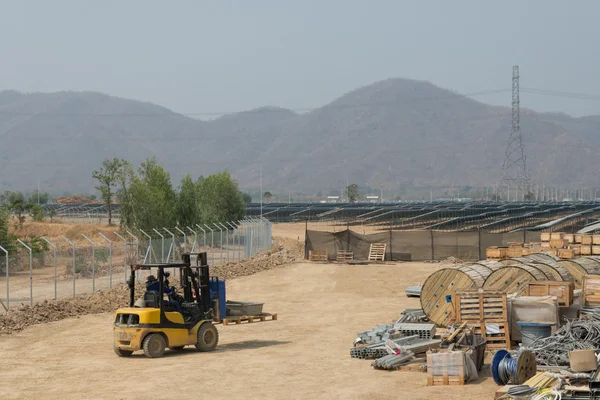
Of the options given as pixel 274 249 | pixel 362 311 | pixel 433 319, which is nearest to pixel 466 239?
pixel 274 249

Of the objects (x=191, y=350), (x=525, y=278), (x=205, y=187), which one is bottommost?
(x=191, y=350)

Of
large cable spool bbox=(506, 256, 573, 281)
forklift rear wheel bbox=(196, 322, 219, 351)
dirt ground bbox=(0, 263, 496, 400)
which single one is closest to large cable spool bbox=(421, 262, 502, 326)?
large cable spool bbox=(506, 256, 573, 281)

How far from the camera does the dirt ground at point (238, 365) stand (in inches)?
644

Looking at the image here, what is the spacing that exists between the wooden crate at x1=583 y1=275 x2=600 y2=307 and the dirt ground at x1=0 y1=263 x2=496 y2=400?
6203 mm

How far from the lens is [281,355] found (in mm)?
20672

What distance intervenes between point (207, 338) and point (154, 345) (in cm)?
148

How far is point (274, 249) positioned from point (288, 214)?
4921cm

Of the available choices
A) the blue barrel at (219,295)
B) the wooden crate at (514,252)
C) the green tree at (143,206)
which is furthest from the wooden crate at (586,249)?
the green tree at (143,206)

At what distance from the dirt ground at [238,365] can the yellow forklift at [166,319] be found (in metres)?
0.35

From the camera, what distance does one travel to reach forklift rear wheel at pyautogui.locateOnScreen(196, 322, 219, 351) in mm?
20922

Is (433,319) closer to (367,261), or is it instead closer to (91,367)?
(91,367)

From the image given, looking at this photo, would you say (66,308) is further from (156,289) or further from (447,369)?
(447,369)

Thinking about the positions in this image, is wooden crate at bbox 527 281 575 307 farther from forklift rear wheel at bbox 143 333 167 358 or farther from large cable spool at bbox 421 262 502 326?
forklift rear wheel at bbox 143 333 167 358

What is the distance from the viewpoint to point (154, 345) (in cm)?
2025
